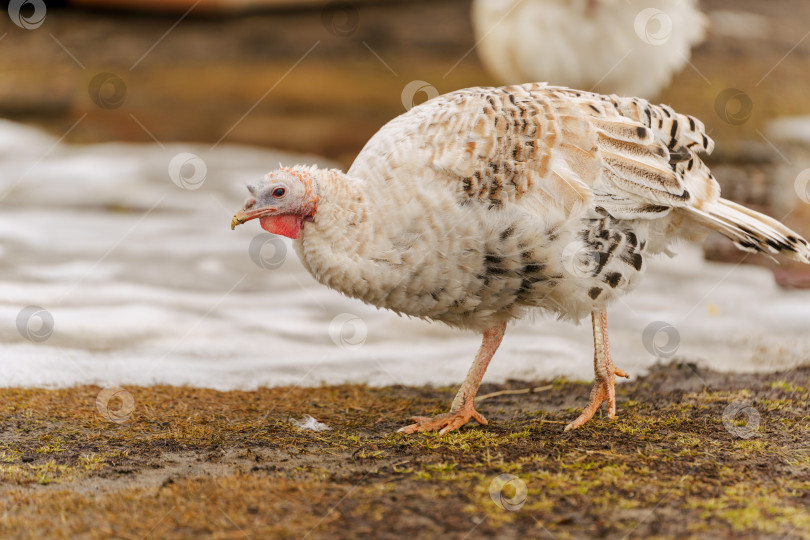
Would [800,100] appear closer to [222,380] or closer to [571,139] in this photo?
[571,139]

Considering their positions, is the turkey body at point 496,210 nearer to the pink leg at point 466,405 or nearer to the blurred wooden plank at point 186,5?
the pink leg at point 466,405

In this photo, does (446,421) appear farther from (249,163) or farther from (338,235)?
(249,163)

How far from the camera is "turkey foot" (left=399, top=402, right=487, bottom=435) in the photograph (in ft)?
14.4

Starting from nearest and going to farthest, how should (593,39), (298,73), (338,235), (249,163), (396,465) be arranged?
1. (396,465)
2. (338,235)
3. (593,39)
4. (249,163)
5. (298,73)

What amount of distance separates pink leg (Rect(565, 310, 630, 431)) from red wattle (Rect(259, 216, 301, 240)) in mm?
1636

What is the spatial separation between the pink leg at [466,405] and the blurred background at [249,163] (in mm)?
899

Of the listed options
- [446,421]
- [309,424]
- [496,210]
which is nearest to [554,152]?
[496,210]

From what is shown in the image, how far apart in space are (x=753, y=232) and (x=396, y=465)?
2.19 metres

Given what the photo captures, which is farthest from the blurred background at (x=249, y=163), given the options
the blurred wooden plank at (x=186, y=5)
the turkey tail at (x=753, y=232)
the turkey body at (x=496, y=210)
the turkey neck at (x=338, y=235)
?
the turkey neck at (x=338, y=235)

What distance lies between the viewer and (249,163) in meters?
9.48

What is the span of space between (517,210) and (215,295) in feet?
10.7

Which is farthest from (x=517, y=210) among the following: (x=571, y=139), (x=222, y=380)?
(x=222, y=380)

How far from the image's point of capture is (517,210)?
13.5ft

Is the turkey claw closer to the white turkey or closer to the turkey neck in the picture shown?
the turkey neck
